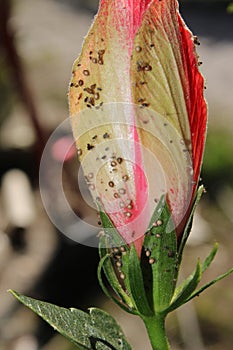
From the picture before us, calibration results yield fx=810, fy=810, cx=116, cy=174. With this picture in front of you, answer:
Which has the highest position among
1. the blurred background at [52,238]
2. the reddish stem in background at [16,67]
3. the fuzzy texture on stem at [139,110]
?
the fuzzy texture on stem at [139,110]

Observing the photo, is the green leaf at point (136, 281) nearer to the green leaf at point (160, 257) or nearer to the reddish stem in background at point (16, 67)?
the green leaf at point (160, 257)

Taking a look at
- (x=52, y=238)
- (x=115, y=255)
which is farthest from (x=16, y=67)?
(x=115, y=255)

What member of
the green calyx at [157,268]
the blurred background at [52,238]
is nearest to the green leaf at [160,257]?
the green calyx at [157,268]

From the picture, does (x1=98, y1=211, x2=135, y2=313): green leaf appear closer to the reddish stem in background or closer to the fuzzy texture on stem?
the fuzzy texture on stem

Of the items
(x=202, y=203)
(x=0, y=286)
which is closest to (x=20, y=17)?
(x=202, y=203)

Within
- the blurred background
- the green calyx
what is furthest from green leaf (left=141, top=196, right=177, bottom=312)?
the blurred background

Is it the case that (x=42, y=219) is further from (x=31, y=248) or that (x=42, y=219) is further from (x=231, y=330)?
(x=231, y=330)

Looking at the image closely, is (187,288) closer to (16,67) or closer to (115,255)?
(115,255)
